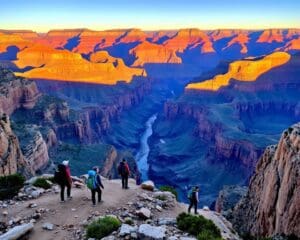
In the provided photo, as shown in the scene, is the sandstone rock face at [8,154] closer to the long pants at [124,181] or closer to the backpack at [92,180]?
the long pants at [124,181]

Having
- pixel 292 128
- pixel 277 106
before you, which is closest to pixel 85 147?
pixel 292 128

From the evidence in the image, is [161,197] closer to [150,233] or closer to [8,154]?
[150,233]

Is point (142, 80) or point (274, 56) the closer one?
point (274, 56)

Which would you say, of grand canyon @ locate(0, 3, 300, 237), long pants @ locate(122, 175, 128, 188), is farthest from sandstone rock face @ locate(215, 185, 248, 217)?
long pants @ locate(122, 175, 128, 188)

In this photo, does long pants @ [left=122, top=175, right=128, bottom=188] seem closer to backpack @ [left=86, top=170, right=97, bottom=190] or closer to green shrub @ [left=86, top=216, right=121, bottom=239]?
backpack @ [left=86, top=170, right=97, bottom=190]

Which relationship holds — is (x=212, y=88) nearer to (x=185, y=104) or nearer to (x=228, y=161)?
(x=185, y=104)

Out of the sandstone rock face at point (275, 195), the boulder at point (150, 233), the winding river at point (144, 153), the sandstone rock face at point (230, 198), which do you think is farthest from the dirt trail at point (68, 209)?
the winding river at point (144, 153)
